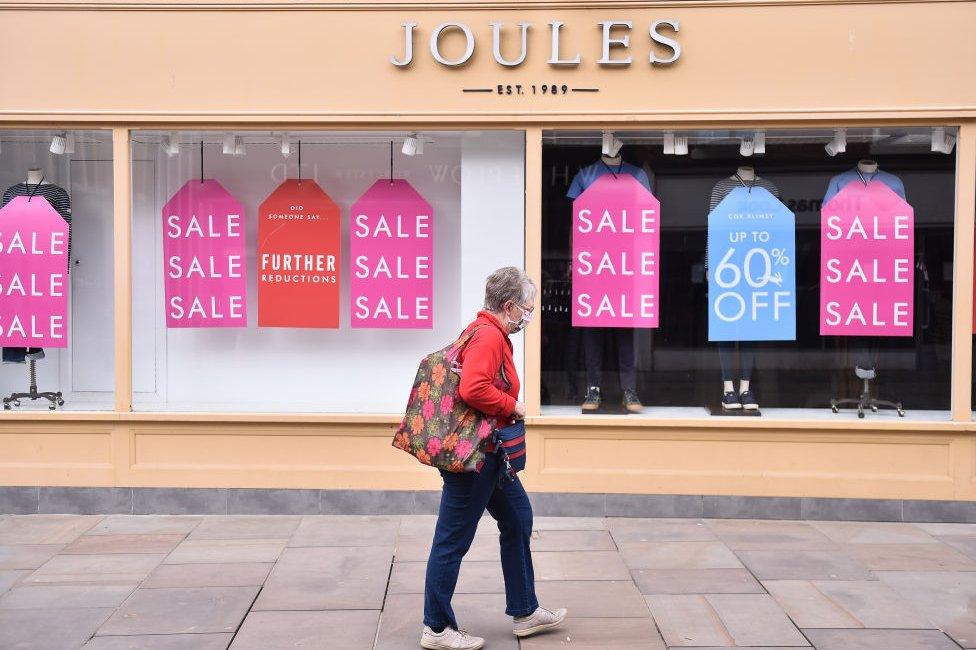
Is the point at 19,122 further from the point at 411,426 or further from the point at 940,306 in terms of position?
the point at 940,306

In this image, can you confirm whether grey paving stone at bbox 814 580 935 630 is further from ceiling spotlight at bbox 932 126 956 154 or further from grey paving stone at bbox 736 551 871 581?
ceiling spotlight at bbox 932 126 956 154

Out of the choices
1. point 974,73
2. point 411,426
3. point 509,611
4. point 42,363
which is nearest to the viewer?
point 411,426

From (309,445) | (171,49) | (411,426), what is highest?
(171,49)

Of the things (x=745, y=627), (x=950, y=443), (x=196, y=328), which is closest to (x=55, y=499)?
(x=196, y=328)

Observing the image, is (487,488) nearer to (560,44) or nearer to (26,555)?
(26,555)

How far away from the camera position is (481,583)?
224 inches

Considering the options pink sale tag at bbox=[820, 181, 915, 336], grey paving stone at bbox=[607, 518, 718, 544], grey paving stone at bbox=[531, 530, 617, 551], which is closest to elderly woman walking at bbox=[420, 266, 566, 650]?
grey paving stone at bbox=[531, 530, 617, 551]

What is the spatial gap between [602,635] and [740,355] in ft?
10.9

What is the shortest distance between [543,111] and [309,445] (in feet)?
9.71

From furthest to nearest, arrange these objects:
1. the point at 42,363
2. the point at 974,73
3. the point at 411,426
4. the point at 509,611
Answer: the point at 42,363
the point at 974,73
the point at 509,611
the point at 411,426

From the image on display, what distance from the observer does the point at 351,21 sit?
707cm

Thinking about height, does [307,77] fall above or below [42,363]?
above

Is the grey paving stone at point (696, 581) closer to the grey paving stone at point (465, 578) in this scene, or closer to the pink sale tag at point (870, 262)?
the grey paving stone at point (465, 578)

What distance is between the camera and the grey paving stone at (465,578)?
5574 mm
